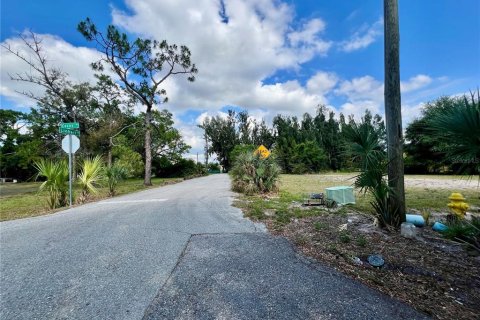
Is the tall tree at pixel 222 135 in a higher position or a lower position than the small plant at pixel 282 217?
higher

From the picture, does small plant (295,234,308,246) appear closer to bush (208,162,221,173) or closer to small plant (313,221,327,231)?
small plant (313,221,327,231)

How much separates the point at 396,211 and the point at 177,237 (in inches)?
152

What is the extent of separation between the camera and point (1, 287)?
2391 mm

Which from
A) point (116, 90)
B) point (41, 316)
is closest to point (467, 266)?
point (41, 316)

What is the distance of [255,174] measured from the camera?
10.1m

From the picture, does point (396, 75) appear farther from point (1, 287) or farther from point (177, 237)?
point (1, 287)

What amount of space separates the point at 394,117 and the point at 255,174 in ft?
21.0

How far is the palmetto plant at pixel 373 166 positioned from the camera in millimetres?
4176

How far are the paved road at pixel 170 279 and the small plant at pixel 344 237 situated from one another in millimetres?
897

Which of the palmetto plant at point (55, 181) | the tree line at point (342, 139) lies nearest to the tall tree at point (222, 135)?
the tree line at point (342, 139)

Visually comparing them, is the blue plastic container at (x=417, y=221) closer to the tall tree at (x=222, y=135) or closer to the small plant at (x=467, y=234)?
the small plant at (x=467, y=234)

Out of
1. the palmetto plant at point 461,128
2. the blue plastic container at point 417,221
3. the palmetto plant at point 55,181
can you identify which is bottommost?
the blue plastic container at point 417,221

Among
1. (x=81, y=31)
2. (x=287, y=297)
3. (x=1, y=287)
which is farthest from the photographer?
(x=81, y=31)

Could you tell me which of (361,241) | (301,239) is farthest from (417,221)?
(301,239)
